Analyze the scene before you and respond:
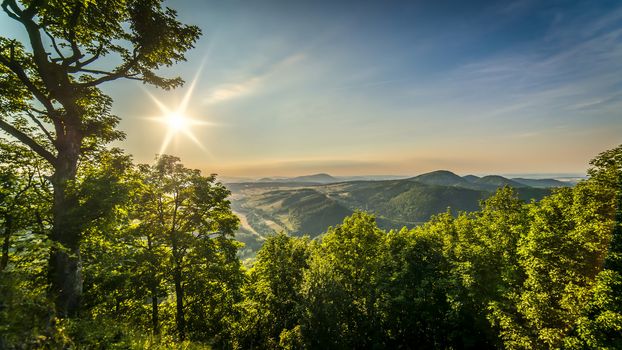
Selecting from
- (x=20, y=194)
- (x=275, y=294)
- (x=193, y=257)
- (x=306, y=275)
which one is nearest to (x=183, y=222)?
(x=193, y=257)

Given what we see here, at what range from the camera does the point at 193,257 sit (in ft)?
76.2

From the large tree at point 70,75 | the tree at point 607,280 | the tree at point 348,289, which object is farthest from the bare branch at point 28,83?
the tree at point 607,280

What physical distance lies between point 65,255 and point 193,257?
38.5ft

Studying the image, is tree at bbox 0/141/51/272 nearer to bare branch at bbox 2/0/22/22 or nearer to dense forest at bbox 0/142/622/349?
dense forest at bbox 0/142/622/349

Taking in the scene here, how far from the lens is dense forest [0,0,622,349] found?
1189 cm

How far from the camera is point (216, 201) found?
24656 millimetres

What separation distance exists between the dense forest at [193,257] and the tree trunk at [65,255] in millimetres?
61

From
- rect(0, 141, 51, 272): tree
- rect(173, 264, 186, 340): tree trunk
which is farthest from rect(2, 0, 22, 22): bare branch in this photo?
rect(173, 264, 186, 340): tree trunk

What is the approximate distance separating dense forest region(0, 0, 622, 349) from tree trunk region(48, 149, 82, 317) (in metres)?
0.06

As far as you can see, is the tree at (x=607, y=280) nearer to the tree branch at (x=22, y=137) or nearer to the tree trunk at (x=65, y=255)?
the tree trunk at (x=65, y=255)

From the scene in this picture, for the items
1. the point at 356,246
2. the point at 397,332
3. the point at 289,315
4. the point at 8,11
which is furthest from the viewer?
the point at 356,246

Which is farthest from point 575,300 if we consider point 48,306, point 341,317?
point 48,306

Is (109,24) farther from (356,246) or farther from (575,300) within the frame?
(575,300)

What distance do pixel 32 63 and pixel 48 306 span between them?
1193 cm
